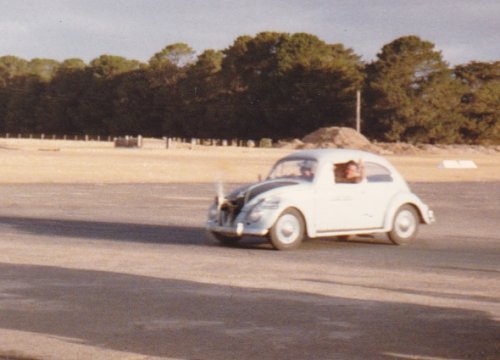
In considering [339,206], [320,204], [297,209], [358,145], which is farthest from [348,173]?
[358,145]

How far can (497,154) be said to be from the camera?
3017 inches

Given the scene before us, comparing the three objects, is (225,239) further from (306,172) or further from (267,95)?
(267,95)

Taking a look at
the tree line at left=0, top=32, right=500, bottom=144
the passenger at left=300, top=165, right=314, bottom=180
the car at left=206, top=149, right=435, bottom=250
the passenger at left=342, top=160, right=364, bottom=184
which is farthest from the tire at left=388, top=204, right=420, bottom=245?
the tree line at left=0, top=32, right=500, bottom=144

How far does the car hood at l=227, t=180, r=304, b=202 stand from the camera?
14.7 metres

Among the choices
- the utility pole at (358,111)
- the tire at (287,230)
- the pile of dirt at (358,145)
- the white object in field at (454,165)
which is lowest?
the tire at (287,230)

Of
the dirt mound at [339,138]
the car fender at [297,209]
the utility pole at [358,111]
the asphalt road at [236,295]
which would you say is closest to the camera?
the asphalt road at [236,295]

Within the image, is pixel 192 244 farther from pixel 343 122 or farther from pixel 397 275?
pixel 343 122

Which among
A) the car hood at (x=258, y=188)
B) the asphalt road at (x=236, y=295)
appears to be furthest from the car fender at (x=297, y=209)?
the asphalt road at (x=236, y=295)

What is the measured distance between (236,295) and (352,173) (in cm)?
577

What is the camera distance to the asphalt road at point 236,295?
7.66 m

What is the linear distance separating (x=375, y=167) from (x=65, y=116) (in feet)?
347

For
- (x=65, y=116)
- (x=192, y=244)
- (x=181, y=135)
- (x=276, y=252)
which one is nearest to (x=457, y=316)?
(x=276, y=252)

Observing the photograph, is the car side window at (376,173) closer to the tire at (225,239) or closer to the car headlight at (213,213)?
the tire at (225,239)

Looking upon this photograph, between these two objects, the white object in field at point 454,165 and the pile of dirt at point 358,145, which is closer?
the white object in field at point 454,165
